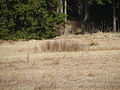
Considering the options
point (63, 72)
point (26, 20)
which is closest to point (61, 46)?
point (63, 72)

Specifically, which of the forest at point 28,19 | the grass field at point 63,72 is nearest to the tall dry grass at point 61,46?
the grass field at point 63,72

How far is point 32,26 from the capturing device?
25203 millimetres

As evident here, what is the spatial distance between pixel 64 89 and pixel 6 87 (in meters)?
1.66

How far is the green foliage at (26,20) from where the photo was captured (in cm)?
2472

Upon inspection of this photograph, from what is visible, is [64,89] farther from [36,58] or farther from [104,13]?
[104,13]

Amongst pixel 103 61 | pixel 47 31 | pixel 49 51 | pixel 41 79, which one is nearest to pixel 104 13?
pixel 47 31

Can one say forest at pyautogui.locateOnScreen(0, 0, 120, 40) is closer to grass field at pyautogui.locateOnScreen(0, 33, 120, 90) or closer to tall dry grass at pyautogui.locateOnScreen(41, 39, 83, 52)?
tall dry grass at pyautogui.locateOnScreen(41, 39, 83, 52)

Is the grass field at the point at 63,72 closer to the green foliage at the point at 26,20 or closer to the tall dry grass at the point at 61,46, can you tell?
the tall dry grass at the point at 61,46

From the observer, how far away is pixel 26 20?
82.7ft

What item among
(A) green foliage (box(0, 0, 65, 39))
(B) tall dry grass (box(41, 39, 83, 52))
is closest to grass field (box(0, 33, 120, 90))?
(B) tall dry grass (box(41, 39, 83, 52))

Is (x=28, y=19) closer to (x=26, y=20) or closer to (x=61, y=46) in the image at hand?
(x=26, y=20)

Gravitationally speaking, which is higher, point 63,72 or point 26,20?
point 26,20

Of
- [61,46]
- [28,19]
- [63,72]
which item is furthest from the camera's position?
[28,19]

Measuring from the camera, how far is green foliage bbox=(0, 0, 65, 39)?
2472 cm
